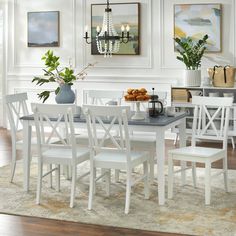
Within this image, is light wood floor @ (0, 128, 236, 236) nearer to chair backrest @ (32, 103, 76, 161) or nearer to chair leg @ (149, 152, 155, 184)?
chair backrest @ (32, 103, 76, 161)

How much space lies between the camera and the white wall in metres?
8.08

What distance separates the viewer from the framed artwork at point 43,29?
8.77m

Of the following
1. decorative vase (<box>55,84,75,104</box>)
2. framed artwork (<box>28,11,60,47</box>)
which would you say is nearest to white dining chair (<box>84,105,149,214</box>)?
decorative vase (<box>55,84,75,104</box>)

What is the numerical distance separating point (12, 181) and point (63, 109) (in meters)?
1.34

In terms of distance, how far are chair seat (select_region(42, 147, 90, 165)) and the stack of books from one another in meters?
3.00

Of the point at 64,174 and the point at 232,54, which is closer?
the point at 64,174

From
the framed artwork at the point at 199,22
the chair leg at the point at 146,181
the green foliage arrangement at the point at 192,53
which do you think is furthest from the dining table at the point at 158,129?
the framed artwork at the point at 199,22

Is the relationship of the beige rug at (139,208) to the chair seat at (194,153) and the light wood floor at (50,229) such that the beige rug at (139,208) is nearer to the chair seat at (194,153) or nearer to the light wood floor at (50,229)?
the light wood floor at (50,229)

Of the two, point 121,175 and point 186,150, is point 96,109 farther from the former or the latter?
point 121,175

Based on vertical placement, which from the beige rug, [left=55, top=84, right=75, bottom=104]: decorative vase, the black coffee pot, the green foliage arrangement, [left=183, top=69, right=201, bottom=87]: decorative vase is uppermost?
the green foliage arrangement

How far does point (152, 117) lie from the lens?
17.1 ft

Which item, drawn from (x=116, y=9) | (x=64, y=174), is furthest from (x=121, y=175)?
(x=116, y=9)

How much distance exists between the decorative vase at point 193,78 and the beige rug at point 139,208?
7.90 feet

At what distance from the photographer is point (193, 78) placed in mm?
7750
